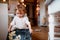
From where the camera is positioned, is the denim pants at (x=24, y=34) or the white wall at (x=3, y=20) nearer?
the white wall at (x=3, y=20)

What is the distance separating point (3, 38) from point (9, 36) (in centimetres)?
38

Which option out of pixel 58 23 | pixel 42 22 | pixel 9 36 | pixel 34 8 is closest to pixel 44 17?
pixel 42 22

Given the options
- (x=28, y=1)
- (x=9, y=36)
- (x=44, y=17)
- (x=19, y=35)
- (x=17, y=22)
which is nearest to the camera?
(x=9, y=36)

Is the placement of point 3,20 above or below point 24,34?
above

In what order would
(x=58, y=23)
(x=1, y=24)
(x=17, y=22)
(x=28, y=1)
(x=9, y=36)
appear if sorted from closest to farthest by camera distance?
1. (x=58, y=23)
2. (x=1, y=24)
3. (x=9, y=36)
4. (x=17, y=22)
5. (x=28, y=1)

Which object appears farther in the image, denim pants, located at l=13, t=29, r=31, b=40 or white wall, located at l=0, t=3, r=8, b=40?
denim pants, located at l=13, t=29, r=31, b=40

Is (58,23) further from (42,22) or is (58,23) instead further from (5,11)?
(42,22)

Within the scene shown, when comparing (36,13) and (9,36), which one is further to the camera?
(36,13)

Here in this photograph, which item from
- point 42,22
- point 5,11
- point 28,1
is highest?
point 28,1

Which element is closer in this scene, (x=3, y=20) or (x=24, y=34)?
(x=3, y=20)

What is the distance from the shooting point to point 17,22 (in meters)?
3.27

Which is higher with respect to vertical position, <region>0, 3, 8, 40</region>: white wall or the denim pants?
<region>0, 3, 8, 40</region>: white wall

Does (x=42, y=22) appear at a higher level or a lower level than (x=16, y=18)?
lower

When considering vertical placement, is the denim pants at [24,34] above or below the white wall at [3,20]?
below
